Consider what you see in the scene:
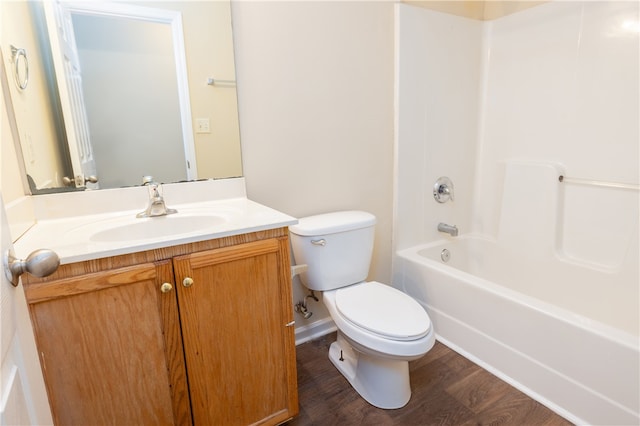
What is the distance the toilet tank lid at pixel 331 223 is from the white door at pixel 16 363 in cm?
103

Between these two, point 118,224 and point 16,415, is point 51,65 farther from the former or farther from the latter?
point 16,415

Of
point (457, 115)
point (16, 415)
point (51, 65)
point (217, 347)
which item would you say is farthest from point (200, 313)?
point (457, 115)

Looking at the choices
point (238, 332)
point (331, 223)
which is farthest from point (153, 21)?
point (238, 332)

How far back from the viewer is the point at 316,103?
172 cm

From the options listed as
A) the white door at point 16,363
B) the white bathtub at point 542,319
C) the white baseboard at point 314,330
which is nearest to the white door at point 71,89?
the white door at point 16,363

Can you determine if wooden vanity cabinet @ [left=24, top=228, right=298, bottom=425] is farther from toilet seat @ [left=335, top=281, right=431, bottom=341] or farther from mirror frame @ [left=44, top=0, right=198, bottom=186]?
mirror frame @ [left=44, top=0, right=198, bottom=186]

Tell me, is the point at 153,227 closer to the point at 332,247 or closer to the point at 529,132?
the point at 332,247

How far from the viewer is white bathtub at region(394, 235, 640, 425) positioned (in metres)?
1.28

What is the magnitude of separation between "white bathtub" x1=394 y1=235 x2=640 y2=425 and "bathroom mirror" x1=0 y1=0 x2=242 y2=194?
50.4 inches

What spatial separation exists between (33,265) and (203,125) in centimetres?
106

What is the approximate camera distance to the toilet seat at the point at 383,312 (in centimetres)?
132

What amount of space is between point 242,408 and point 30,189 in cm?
105

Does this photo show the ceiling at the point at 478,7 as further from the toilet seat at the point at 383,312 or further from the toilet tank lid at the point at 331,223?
the toilet seat at the point at 383,312

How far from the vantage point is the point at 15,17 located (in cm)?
113
